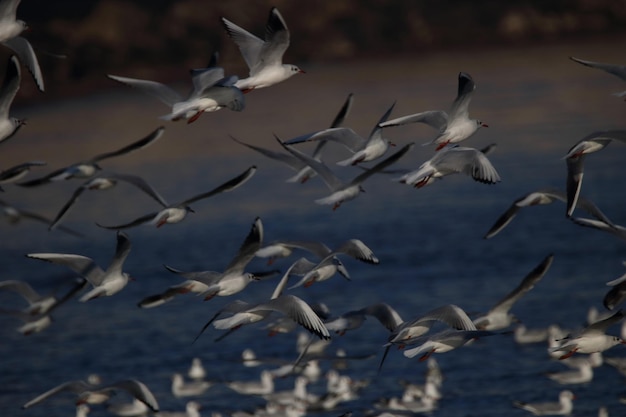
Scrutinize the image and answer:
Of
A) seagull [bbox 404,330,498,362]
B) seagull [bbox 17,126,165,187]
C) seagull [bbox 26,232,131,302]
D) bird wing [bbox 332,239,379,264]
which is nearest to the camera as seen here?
seagull [bbox 404,330,498,362]

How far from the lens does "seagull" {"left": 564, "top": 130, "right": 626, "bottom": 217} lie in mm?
12328

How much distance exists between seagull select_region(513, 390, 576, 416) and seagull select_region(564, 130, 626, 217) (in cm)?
426

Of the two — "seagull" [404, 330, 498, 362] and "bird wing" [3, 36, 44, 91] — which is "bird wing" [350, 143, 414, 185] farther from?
"bird wing" [3, 36, 44, 91]

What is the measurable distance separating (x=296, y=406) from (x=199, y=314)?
592 cm

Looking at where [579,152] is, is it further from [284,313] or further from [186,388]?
[186,388]

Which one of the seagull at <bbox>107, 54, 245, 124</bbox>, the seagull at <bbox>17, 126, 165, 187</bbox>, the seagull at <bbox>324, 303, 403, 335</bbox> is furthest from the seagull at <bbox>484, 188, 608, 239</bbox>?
the seagull at <bbox>17, 126, 165, 187</bbox>

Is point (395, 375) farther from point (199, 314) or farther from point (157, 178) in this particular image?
point (157, 178)

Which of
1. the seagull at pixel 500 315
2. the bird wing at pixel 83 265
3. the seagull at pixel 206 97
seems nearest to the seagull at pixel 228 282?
the bird wing at pixel 83 265

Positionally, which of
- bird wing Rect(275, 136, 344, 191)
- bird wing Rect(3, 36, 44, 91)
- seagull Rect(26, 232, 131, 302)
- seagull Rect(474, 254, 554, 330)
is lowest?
seagull Rect(474, 254, 554, 330)

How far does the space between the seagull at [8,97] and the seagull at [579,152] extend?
16.8ft

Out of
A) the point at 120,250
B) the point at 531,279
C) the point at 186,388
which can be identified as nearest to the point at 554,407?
the point at 531,279

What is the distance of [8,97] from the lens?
12.7m

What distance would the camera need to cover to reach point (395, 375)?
18.5 metres

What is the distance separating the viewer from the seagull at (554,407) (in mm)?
16312
